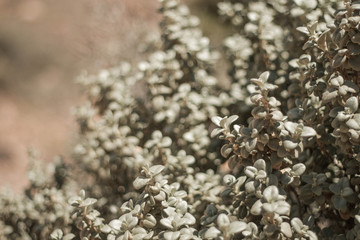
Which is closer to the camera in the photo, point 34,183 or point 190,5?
point 34,183

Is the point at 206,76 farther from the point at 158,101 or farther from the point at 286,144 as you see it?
the point at 286,144

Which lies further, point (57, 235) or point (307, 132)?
point (57, 235)

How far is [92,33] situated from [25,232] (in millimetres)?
3561

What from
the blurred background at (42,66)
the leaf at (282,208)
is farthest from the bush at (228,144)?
the blurred background at (42,66)

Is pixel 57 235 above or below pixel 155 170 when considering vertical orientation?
below

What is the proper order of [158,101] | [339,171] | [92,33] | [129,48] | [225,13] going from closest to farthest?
1. [339,171]
2. [158,101]
3. [225,13]
4. [129,48]
5. [92,33]

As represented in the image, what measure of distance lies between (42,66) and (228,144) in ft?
22.6

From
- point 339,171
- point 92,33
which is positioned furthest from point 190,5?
point 339,171

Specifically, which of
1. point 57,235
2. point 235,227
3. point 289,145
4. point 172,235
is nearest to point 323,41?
point 289,145

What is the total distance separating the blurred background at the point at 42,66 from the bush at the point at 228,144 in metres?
2.91

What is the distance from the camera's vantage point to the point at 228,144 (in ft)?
5.13

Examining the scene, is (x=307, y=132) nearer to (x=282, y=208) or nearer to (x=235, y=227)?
(x=282, y=208)

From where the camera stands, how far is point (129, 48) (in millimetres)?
4566

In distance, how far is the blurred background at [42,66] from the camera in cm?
594
